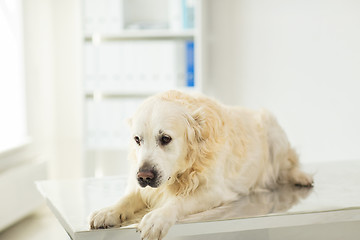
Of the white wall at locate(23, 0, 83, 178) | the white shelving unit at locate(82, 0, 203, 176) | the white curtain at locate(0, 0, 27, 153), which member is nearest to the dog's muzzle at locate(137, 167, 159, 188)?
the white shelving unit at locate(82, 0, 203, 176)

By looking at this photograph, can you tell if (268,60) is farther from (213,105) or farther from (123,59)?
(213,105)

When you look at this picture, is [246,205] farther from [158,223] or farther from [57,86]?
[57,86]

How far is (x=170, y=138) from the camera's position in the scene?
48.3 inches

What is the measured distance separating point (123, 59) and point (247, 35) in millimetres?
938

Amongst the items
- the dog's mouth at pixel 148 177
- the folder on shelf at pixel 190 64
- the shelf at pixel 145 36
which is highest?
the shelf at pixel 145 36

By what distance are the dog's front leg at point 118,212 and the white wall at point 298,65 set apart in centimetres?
156

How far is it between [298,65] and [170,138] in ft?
6.02

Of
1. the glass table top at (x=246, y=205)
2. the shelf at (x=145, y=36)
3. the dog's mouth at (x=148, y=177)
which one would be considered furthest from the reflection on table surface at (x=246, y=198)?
the shelf at (x=145, y=36)

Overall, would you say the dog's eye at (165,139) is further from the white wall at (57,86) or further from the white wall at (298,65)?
the white wall at (57,86)

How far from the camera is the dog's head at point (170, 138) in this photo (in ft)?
3.91

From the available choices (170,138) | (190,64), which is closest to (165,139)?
(170,138)

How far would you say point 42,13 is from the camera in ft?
12.5

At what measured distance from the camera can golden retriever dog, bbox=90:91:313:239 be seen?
46.3 inches

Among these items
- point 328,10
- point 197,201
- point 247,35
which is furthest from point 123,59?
point 197,201
